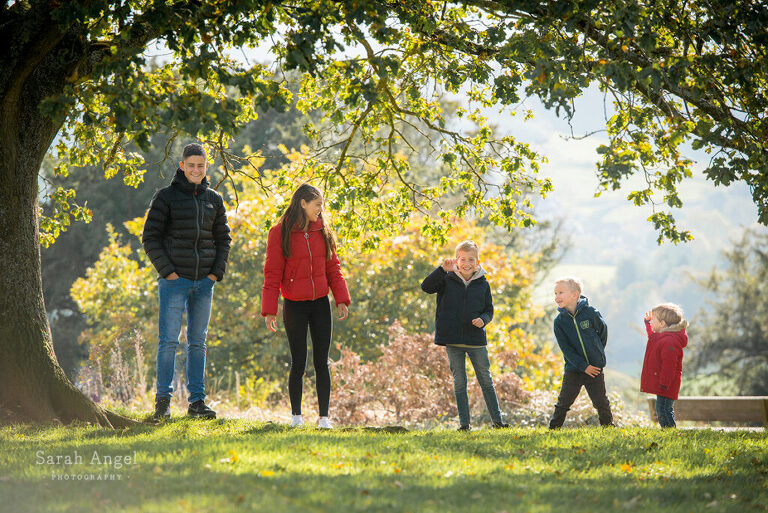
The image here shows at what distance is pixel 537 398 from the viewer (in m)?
12.0

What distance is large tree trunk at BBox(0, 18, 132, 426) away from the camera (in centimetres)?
624

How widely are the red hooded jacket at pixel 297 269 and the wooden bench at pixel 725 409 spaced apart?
6.30m

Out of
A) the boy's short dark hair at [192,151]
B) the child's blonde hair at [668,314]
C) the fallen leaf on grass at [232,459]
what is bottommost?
the fallen leaf on grass at [232,459]

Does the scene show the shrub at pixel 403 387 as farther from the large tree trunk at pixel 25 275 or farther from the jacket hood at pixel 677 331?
the large tree trunk at pixel 25 275

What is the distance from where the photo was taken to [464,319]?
6914 millimetres

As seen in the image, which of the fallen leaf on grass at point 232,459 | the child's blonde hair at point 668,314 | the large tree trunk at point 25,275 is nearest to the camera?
the fallen leaf on grass at point 232,459

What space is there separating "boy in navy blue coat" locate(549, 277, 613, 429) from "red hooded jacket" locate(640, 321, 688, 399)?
0.53 meters

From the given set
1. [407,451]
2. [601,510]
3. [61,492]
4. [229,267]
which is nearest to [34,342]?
[61,492]

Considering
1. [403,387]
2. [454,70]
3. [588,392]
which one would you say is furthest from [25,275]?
[403,387]

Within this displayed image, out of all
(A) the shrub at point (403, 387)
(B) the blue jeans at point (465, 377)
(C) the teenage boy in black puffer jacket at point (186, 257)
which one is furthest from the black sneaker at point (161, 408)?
(A) the shrub at point (403, 387)

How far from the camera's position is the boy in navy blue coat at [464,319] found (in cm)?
689

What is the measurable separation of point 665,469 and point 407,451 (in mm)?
1783

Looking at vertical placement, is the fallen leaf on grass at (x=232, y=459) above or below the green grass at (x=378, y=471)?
above

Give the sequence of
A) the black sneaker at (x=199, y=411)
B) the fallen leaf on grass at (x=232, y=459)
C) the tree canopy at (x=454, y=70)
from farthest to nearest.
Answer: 1. the black sneaker at (x=199, y=411)
2. the tree canopy at (x=454, y=70)
3. the fallen leaf on grass at (x=232, y=459)
